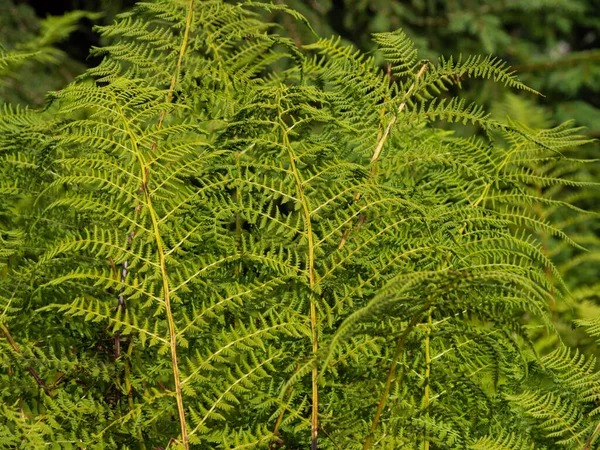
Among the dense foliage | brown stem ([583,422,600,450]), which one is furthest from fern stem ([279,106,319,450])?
brown stem ([583,422,600,450])

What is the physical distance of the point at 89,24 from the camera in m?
3.57

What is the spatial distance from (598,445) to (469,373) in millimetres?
136

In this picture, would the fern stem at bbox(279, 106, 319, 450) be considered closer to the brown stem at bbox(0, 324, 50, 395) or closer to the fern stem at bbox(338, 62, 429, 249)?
the fern stem at bbox(338, 62, 429, 249)

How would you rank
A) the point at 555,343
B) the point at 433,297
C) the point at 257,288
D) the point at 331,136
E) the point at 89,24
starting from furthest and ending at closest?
1. the point at 89,24
2. the point at 555,343
3. the point at 331,136
4. the point at 257,288
5. the point at 433,297

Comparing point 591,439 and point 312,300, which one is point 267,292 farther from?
point 591,439

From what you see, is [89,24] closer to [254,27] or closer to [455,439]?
[254,27]

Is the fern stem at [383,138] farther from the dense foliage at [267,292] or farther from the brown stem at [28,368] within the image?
the brown stem at [28,368]

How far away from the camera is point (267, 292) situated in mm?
682

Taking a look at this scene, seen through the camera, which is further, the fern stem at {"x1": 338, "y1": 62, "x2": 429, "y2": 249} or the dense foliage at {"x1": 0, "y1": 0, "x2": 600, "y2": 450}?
the fern stem at {"x1": 338, "y1": 62, "x2": 429, "y2": 249}

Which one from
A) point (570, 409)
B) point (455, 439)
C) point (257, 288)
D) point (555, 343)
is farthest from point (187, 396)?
point (555, 343)

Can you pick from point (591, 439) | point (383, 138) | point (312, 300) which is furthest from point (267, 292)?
point (591, 439)

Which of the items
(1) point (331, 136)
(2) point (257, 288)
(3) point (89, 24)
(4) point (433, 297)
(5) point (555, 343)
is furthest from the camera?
(3) point (89, 24)

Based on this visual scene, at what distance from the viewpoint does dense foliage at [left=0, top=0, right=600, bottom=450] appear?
2.03 feet

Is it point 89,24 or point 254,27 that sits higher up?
point 254,27
